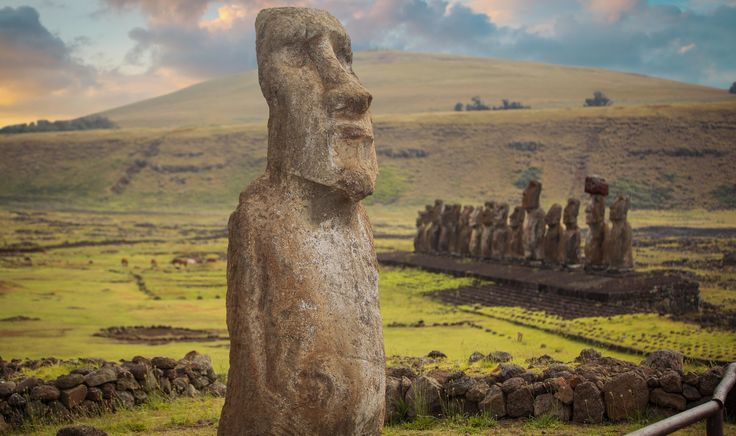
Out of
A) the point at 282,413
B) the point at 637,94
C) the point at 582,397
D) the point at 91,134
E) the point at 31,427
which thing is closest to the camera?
the point at 282,413

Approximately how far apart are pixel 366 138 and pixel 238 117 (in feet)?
510

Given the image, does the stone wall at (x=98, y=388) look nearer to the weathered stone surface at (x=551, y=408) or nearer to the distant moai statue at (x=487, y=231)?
the weathered stone surface at (x=551, y=408)

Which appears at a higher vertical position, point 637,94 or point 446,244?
point 637,94

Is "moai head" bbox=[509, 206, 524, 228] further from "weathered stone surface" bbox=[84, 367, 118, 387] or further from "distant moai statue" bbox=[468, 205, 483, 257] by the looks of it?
"weathered stone surface" bbox=[84, 367, 118, 387]

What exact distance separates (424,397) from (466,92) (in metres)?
142

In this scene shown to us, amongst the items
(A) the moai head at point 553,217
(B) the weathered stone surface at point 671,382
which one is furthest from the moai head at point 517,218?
(B) the weathered stone surface at point 671,382

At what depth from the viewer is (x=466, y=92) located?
484ft

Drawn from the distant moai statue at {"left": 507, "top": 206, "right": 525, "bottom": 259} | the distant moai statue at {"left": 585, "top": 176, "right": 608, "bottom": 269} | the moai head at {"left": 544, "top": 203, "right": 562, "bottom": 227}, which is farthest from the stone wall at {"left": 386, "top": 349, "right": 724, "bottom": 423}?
the distant moai statue at {"left": 507, "top": 206, "right": 525, "bottom": 259}

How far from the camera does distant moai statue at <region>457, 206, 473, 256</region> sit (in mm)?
32094

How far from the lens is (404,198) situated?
8194cm

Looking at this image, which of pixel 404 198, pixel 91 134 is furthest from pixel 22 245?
pixel 91 134

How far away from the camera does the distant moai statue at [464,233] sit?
3209 cm

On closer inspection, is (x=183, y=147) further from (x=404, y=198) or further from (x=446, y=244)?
(x=446, y=244)

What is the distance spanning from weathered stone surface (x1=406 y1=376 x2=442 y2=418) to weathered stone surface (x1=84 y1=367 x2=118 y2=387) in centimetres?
354
